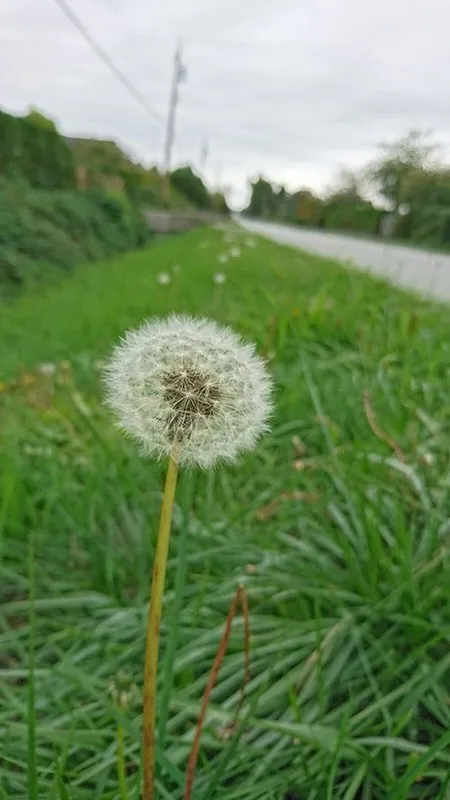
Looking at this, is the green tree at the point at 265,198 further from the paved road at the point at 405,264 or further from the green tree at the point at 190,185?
the paved road at the point at 405,264

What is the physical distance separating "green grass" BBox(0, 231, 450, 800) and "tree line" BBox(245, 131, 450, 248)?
1127 cm

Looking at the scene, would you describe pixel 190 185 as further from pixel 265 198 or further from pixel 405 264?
pixel 405 264

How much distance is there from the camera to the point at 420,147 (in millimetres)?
42156

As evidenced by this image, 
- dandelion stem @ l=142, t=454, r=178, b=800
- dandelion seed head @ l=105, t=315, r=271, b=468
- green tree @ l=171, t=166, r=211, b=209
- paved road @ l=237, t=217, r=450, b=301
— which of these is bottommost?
paved road @ l=237, t=217, r=450, b=301

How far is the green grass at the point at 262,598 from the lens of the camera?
117 cm

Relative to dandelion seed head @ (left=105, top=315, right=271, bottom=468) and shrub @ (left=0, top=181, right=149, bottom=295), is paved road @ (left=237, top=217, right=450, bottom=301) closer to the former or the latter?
dandelion seed head @ (left=105, top=315, right=271, bottom=468)

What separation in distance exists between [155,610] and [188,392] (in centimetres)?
19

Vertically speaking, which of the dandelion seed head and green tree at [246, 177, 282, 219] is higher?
Answer: green tree at [246, 177, 282, 219]

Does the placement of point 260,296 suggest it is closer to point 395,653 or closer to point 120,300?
point 120,300

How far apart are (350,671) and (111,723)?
0.45 meters

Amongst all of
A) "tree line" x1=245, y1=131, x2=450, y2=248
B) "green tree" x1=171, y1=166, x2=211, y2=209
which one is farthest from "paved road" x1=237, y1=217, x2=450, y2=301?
"green tree" x1=171, y1=166, x2=211, y2=209

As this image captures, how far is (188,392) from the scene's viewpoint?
2.19ft

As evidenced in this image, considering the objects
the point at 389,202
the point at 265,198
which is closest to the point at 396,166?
the point at 389,202

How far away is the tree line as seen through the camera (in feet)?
89.7
